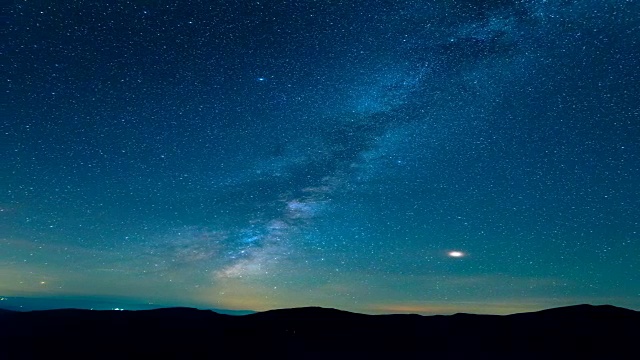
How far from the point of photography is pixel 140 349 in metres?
15.1

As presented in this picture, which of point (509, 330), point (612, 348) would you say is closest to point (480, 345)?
point (509, 330)

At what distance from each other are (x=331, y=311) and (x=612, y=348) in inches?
503

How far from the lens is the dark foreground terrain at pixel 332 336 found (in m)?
14.5

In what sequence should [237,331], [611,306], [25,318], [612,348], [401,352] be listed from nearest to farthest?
1. [612,348]
2. [401,352]
3. [237,331]
4. [611,306]
5. [25,318]

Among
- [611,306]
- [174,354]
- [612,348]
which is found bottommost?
[174,354]

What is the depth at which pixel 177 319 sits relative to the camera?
19547mm

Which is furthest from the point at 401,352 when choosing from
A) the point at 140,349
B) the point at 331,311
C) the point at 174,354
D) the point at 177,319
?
the point at 177,319

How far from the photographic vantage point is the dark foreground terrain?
47.4 ft

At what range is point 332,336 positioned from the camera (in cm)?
1684

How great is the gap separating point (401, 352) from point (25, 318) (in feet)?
64.0

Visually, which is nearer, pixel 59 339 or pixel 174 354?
pixel 174 354

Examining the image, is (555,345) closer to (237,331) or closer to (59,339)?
(237,331)

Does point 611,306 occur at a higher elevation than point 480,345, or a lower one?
higher

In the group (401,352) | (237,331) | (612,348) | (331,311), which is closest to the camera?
(612,348)
